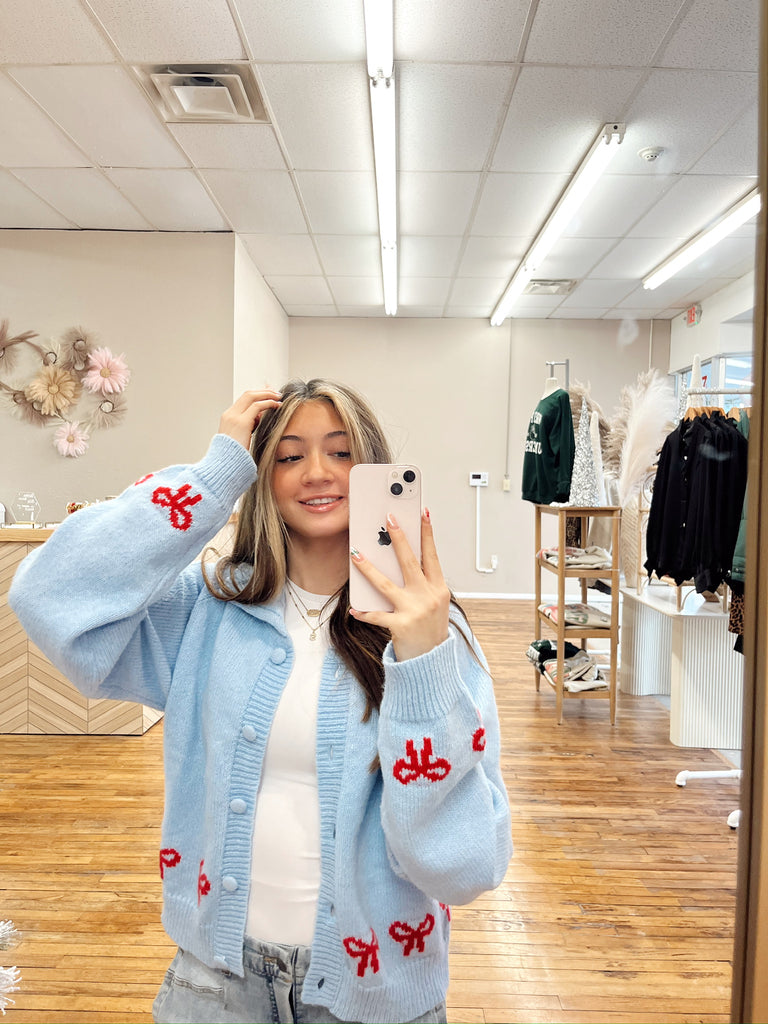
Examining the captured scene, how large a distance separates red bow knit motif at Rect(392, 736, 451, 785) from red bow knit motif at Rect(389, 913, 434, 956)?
14cm

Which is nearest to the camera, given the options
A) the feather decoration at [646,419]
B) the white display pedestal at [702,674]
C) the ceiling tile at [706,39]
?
the feather decoration at [646,419]

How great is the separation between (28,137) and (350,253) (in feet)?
4.70

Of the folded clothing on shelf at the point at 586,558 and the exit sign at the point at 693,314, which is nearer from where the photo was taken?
the exit sign at the point at 693,314

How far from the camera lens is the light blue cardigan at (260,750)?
0.45m

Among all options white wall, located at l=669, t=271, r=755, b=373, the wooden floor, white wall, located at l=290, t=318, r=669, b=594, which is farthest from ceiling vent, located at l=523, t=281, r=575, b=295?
white wall, located at l=669, t=271, r=755, b=373

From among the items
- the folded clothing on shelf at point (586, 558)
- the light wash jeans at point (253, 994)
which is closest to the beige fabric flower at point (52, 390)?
the folded clothing on shelf at point (586, 558)

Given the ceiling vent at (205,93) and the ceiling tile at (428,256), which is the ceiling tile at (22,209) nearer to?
the ceiling vent at (205,93)

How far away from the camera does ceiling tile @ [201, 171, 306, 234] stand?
2582 millimetres

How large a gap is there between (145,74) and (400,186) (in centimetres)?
102

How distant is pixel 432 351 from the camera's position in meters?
4.48

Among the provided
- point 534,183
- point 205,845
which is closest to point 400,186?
point 534,183

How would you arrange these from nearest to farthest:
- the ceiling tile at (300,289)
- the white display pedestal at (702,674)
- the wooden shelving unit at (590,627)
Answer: the white display pedestal at (702,674) → the wooden shelving unit at (590,627) → the ceiling tile at (300,289)

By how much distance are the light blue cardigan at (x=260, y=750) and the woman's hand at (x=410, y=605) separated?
0.04ft

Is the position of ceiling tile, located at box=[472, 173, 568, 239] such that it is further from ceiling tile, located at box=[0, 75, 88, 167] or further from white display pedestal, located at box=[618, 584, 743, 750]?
white display pedestal, located at box=[618, 584, 743, 750]
